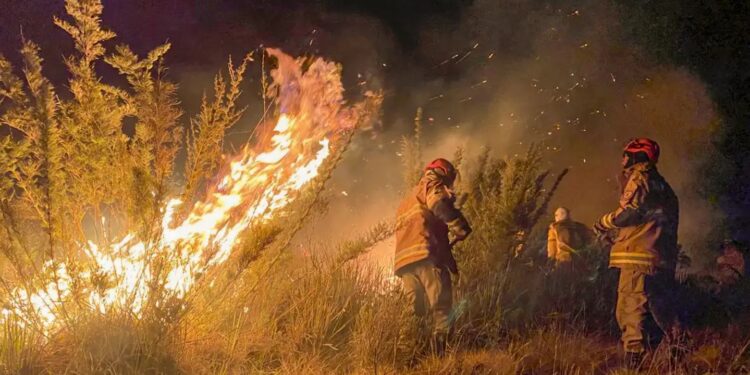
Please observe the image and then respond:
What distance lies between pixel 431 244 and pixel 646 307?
1.78 m

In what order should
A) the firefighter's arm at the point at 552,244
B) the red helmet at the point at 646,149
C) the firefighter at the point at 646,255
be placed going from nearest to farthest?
the firefighter at the point at 646,255 < the red helmet at the point at 646,149 < the firefighter's arm at the point at 552,244

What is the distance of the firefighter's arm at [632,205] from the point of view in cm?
550

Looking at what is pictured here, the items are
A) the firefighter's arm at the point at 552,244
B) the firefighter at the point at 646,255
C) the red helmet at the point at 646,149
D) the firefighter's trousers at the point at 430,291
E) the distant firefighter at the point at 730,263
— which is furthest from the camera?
the distant firefighter at the point at 730,263

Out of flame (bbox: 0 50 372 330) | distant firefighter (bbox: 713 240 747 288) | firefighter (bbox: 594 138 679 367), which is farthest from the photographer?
distant firefighter (bbox: 713 240 747 288)

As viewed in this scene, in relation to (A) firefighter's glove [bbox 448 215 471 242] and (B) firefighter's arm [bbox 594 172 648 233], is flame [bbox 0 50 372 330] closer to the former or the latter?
(A) firefighter's glove [bbox 448 215 471 242]

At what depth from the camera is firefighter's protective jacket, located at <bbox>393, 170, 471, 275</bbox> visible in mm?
5496

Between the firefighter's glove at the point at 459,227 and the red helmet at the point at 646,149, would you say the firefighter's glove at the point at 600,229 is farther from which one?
the firefighter's glove at the point at 459,227

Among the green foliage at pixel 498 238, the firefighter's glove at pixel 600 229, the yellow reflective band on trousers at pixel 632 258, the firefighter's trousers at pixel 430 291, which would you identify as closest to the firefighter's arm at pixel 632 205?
the firefighter's glove at pixel 600 229

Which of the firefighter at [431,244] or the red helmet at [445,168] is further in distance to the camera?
the red helmet at [445,168]

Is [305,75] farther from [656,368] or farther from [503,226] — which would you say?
[656,368]

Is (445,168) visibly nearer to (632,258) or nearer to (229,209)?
(632,258)

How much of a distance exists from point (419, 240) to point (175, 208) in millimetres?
1998

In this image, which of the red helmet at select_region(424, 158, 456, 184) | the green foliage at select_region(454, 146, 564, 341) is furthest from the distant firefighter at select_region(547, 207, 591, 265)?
the red helmet at select_region(424, 158, 456, 184)

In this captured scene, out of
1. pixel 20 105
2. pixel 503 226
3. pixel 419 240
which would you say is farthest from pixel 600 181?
pixel 20 105
